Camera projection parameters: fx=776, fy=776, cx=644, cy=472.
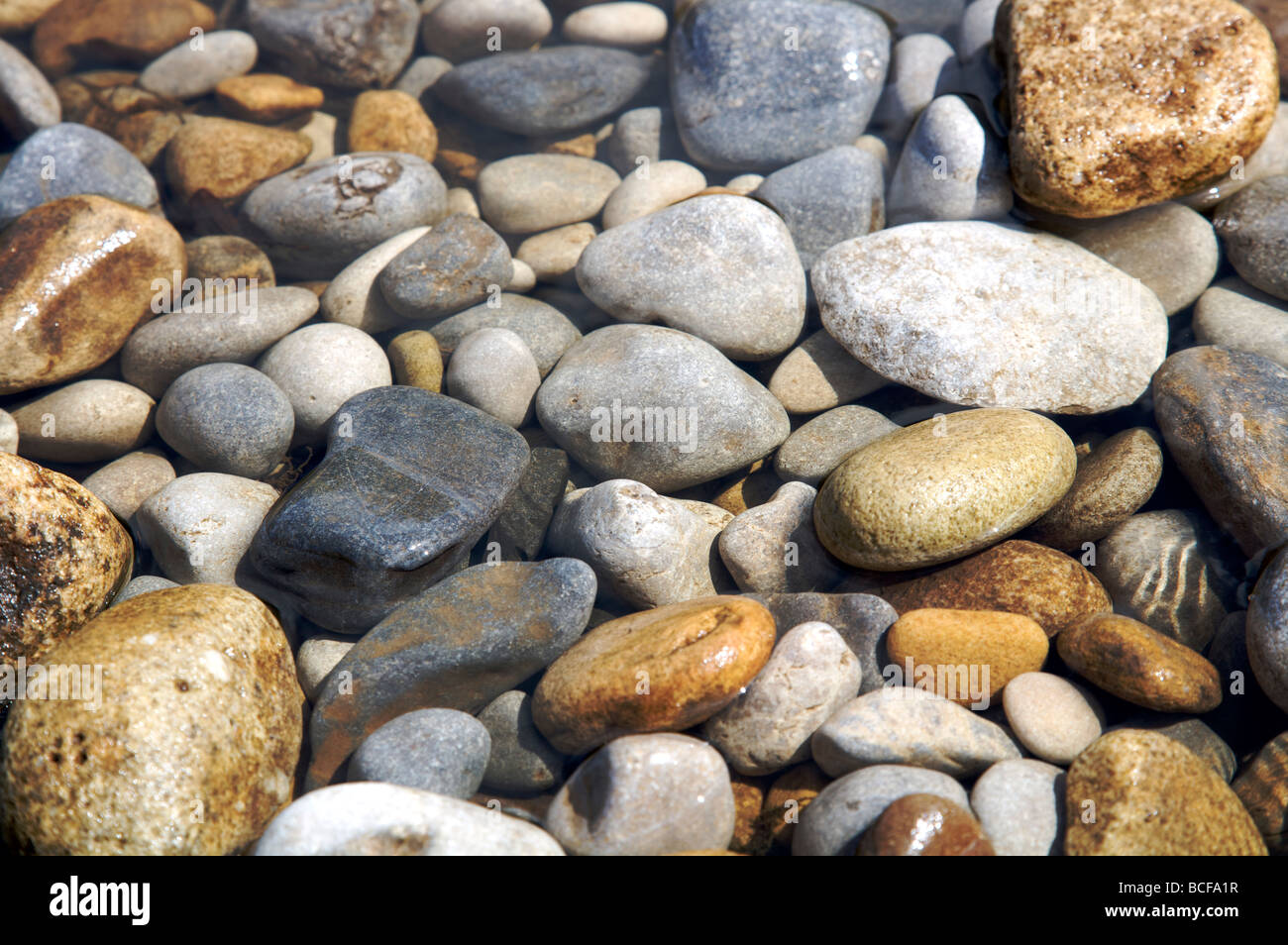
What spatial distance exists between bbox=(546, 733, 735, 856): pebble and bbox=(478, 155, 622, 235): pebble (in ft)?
12.6

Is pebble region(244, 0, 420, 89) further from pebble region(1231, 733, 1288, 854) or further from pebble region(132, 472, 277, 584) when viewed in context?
pebble region(1231, 733, 1288, 854)

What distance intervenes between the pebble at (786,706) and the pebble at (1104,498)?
4.80ft

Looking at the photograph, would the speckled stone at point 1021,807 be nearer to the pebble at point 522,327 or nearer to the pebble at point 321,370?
the pebble at point 522,327

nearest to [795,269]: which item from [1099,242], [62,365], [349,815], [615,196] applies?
[615,196]

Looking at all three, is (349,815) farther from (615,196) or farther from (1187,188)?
(1187,188)

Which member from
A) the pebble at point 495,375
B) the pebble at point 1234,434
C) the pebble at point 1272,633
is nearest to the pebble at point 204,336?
the pebble at point 495,375

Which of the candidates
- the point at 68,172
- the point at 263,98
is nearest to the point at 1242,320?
the point at 263,98

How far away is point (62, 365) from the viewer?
15.3 ft

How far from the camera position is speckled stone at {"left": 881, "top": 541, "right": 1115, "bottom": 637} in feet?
12.3

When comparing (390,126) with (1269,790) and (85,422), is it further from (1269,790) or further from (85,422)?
(1269,790)

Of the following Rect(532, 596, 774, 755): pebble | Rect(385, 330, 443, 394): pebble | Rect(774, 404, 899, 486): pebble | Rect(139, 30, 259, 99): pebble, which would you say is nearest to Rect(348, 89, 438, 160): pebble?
Rect(139, 30, 259, 99): pebble
